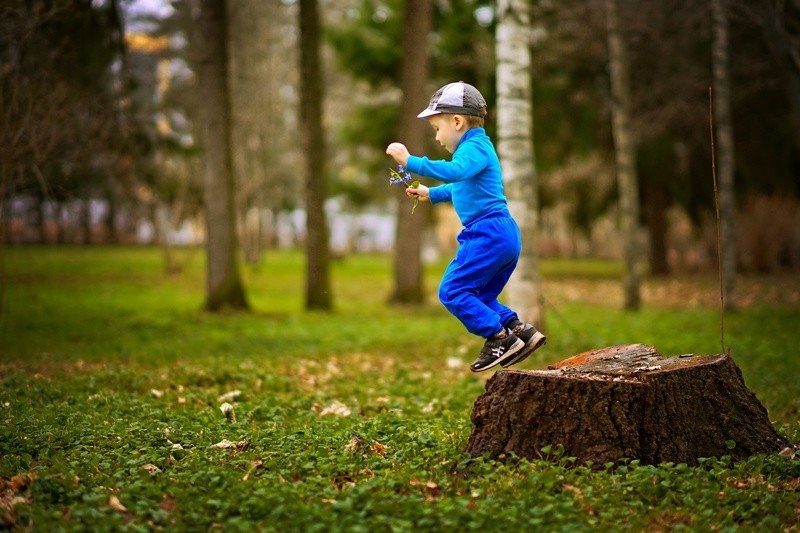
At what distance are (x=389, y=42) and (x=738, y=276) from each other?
12.8 m

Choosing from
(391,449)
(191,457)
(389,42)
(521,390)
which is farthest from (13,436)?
(389,42)

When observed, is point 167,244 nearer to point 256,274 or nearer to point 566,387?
point 256,274

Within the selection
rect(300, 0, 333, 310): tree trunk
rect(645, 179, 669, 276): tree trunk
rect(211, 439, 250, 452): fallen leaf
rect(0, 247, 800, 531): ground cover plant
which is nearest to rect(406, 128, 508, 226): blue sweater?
rect(0, 247, 800, 531): ground cover plant

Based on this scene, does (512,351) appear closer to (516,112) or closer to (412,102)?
(516,112)

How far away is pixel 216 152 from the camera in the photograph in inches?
690

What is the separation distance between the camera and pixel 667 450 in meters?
5.81

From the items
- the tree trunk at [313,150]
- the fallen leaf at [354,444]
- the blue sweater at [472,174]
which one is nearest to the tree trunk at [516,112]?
the blue sweater at [472,174]

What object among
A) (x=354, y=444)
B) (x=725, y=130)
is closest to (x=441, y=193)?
(x=354, y=444)

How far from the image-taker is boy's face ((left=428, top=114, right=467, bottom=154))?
6.02 metres

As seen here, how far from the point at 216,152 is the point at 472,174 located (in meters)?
12.5

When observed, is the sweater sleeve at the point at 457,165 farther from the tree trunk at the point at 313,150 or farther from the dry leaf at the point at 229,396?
the tree trunk at the point at 313,150

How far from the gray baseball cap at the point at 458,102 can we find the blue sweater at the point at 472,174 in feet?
0.57

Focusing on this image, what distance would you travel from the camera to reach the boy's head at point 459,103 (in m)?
5.94

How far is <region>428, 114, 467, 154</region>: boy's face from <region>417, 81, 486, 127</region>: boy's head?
0.05 metres
